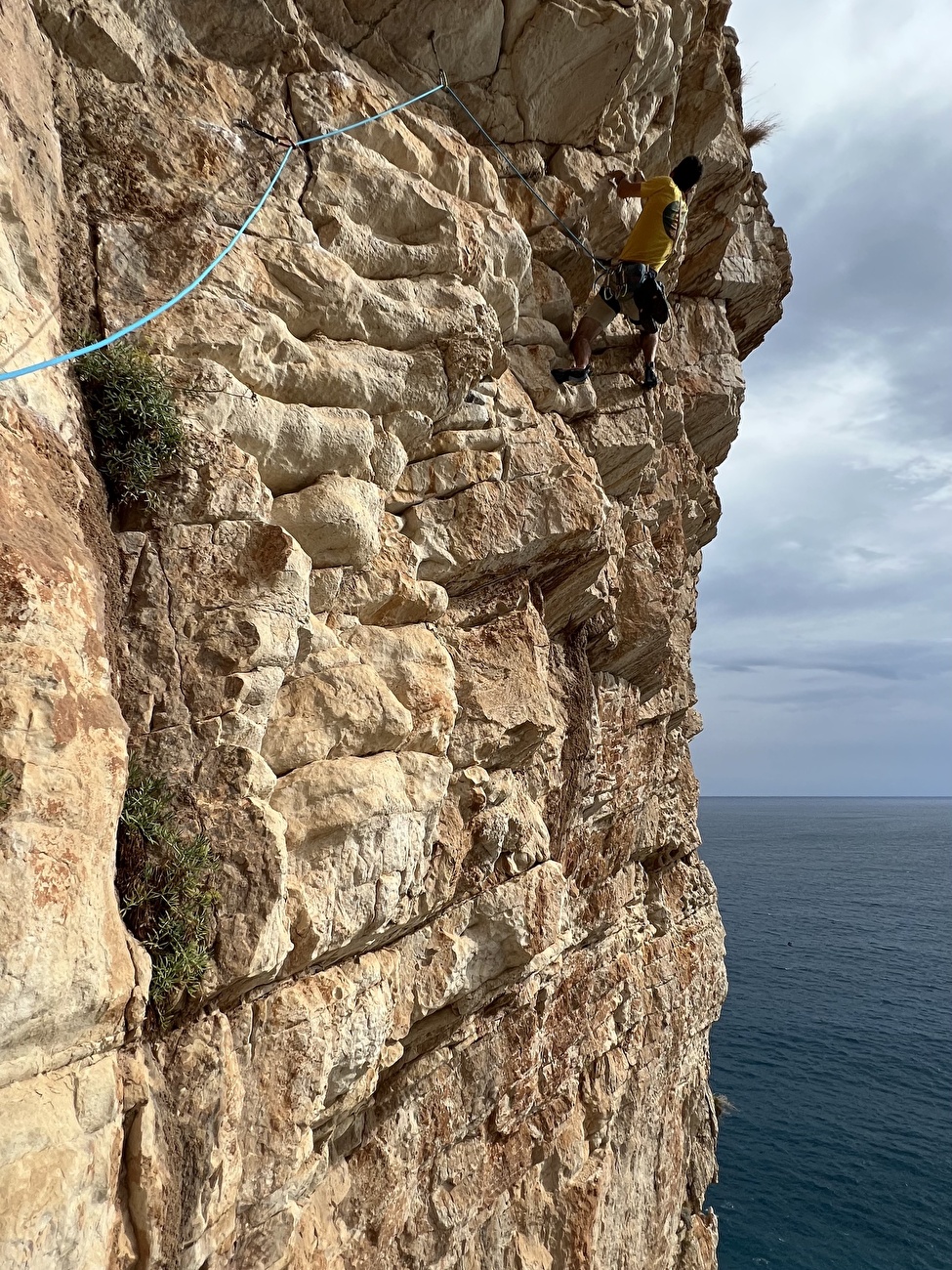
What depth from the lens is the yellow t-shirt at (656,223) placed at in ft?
34.6

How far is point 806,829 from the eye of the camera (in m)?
176

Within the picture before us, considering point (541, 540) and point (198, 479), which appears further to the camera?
point (541, 540)

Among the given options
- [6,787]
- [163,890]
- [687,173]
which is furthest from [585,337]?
[6,787]

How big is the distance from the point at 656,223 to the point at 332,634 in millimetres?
8388

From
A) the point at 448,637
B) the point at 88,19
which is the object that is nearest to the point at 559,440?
the point at 448,637

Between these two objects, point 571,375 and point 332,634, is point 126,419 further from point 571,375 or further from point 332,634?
point 571,375

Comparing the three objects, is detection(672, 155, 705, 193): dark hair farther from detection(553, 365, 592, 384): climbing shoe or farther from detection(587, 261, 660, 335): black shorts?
detection(553, 365, 592, 384): climbing shoe

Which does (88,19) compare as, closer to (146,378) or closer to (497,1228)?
(146,378)

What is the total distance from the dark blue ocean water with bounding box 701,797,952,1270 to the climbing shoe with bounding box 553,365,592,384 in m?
29.8

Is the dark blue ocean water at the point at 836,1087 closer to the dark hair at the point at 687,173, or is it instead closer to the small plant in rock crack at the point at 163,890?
the small plant in rock crack at the point at 163,890

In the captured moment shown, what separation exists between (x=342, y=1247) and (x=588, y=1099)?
545 cm

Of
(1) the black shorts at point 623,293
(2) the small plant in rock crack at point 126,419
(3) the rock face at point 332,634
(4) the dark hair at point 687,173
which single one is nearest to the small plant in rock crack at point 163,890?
(3) the rock face at point 332,634

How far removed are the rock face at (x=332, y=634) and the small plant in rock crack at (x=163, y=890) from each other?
17 cm

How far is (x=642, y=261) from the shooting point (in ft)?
36.0
